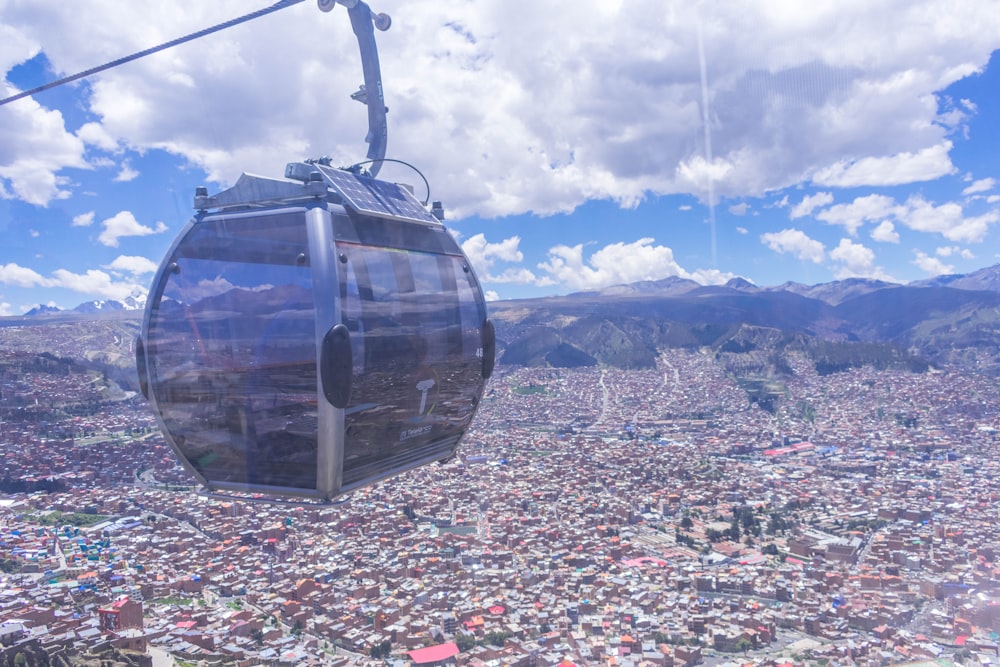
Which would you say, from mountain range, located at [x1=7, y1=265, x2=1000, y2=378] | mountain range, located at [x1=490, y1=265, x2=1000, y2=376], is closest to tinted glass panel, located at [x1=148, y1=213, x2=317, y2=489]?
mountain range, located at [x1=7, y1=265, x2=1000, y2=378]

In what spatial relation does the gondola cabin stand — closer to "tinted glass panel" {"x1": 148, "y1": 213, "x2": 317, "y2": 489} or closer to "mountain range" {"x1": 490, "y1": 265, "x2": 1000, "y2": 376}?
"tinted glass panel" {"x1": 148, "y1": 213, "x2": 317, "y2": 489}

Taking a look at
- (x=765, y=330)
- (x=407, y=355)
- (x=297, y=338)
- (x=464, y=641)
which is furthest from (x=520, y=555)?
(x=765, y=330)

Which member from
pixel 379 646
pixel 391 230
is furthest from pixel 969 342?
pixel 391 230

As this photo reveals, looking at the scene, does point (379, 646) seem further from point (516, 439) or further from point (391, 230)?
point (516, 439)

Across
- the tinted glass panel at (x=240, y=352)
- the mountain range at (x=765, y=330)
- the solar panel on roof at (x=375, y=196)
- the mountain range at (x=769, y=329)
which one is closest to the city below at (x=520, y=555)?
the tinted glass panel at (x=240, y=352)

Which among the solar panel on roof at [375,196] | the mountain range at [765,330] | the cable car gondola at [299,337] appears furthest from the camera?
the mountain range at [765,330]

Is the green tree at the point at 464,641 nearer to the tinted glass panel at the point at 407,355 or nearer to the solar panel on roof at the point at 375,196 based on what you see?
the tinted glass panel at the point at 407,355

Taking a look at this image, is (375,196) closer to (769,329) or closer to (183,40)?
(183,40)
